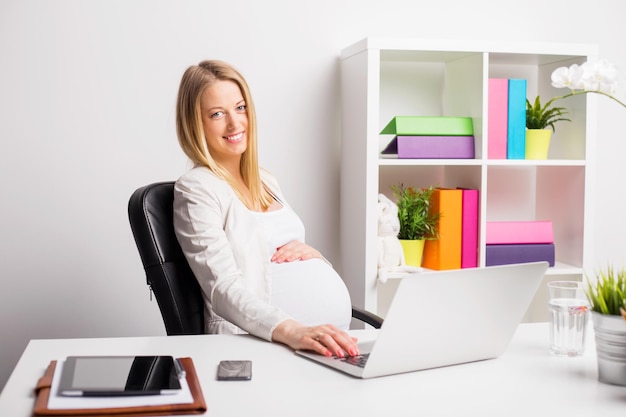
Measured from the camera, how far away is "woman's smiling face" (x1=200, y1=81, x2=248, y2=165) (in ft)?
6.93

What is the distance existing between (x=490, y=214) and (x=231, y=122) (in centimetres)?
148

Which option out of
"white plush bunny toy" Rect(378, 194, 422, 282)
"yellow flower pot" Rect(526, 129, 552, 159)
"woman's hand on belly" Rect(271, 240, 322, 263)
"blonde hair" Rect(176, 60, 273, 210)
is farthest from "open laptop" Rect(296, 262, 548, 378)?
"yellow flower pot" Rect(526, 129, 552, 159)

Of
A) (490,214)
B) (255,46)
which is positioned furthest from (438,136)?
(255,46)

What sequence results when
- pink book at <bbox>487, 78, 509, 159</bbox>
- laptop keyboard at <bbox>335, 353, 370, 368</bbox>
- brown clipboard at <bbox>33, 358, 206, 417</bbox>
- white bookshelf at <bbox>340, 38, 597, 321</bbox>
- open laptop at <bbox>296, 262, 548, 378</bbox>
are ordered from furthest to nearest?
pink book at <bbox>487, 78, 509, 159</bbox> → white bookshelf at <bbox>340, 38, 597, 321</bbox> → laptop keyboard at <bbox>335, 353, 370, 368</bbox> → open laptop at <bbox>296, 262, 548, 378</bbox> → brown clipboard at <bbox>33, 358, 206, 417</bbox>

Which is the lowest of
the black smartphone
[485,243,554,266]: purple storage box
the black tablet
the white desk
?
the white desk

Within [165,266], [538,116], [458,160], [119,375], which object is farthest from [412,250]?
[119,375]

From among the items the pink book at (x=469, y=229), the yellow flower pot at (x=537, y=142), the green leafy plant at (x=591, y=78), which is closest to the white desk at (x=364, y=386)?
the green leafy plant at (x=591, y=78)

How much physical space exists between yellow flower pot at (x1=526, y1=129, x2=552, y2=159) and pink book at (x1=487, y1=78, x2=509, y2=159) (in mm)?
114

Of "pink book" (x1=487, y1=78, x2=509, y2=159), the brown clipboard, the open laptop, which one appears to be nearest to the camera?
the brown clipboard

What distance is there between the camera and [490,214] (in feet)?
10.5

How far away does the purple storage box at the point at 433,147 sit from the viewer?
109 inches

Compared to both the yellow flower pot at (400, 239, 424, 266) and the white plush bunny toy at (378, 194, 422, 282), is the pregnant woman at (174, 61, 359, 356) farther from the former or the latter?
the yellow flower pot at (400, 239, 424, 266)

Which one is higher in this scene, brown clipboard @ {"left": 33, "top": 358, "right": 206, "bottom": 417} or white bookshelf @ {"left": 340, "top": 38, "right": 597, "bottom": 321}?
white bookshelf @ {"left": 340, "top": 38, "right": 597, "bottom": 321}

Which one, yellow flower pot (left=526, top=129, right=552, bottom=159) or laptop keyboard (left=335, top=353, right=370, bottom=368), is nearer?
laptop keyboard (left=335, top=353, right=370, bottom=368)
